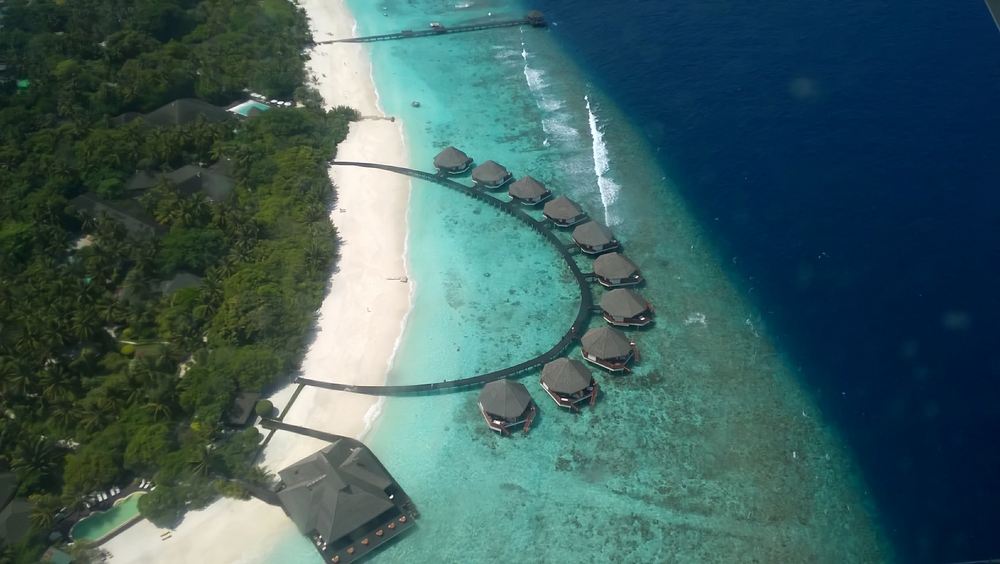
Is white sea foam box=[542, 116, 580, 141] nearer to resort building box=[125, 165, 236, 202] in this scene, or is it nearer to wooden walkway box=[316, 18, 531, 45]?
wooden walkway box=[316, 18, 531, 45]

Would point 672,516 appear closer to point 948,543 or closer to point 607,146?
point 948,543

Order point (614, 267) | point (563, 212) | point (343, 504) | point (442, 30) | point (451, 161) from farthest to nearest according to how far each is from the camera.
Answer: point (442, 30), point (451, 161), point (563, 212), point (614, 267), point (343, 504)

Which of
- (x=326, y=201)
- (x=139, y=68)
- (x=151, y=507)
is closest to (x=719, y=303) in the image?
(x=326, y=201)

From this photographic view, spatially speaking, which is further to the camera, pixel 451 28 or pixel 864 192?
pixel 451 28

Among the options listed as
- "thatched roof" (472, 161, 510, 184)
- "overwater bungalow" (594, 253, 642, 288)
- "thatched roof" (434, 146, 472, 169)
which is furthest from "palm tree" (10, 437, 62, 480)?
"thatched roof" (434, 146, 472, 169)

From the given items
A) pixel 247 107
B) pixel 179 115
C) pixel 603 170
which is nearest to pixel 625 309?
pixel 603 170

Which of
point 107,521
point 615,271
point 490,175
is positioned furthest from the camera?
point 490,175

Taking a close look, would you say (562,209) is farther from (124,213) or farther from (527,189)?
(124,213)

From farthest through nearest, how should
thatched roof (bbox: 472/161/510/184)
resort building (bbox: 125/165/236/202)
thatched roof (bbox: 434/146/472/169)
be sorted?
thatched roof (bbox: 434/146/472/169) < thatched roof (bbox: 472/161/510/184) < resort building (bbox: 125/165/236/202)
